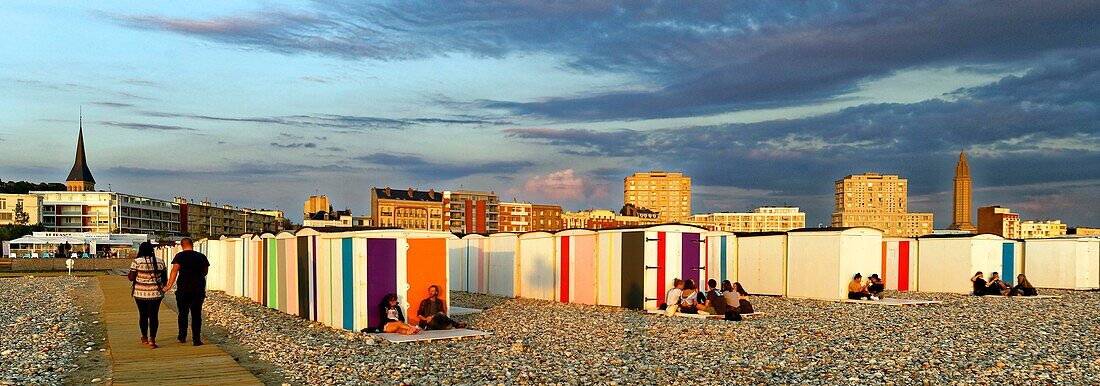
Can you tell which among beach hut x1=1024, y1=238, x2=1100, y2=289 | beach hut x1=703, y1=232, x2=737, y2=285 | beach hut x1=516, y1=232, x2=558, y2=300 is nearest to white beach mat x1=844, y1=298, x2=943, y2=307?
beach hut x1=703, y1=232, x2=737, y2=285

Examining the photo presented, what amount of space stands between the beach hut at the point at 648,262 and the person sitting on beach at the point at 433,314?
5.99 m

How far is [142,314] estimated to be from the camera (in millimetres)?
12156

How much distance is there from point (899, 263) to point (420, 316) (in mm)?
19806

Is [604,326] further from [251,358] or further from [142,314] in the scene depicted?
[142,314]

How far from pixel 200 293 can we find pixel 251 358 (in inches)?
46.2

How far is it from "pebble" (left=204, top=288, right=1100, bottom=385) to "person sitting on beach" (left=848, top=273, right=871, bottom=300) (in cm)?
301

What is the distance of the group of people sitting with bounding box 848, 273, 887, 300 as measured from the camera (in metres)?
22.3

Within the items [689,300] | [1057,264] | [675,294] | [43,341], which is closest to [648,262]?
[675,294]

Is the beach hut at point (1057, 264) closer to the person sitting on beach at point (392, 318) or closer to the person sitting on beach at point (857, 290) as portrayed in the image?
the person sitting on beach at point (857, 290)

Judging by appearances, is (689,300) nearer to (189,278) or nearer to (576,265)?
(576,265)

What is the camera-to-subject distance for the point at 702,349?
42.1 ft

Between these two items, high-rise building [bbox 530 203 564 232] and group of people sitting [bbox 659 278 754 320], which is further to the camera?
high-rise building [bbox 530 203 564 232]

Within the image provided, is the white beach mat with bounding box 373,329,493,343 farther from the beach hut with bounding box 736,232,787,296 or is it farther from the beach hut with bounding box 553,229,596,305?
the beach hut with bounding box 736,232,787,296

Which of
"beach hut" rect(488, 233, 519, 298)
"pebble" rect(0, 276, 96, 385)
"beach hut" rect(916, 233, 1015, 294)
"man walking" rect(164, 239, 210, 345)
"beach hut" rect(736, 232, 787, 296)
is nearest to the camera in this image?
"pebble" rect(0, 276, 96, 385)
